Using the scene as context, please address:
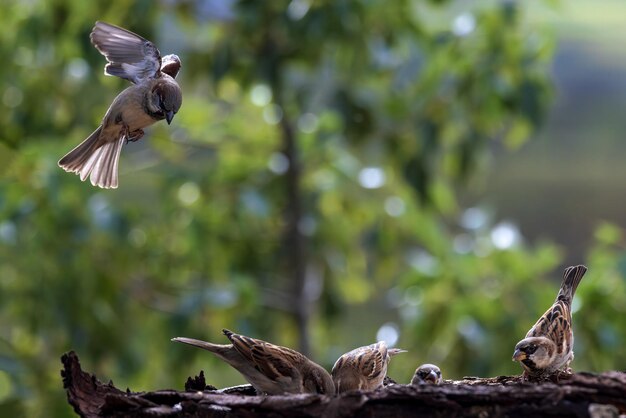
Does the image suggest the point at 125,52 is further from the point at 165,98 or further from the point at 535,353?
the point at 535,353

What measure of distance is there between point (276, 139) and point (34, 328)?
155cm

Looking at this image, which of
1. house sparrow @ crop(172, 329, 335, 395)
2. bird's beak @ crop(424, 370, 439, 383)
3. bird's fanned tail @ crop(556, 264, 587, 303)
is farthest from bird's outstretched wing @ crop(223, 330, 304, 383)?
bird's fanned tail @ crop(556, 264, 587, 303)

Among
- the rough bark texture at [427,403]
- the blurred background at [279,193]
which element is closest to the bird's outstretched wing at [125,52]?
the rough bark texture at [427,403]

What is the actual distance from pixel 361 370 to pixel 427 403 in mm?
997

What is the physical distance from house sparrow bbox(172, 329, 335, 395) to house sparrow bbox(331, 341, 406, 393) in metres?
0.13

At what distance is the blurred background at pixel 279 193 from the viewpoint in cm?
493

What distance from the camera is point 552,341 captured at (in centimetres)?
277

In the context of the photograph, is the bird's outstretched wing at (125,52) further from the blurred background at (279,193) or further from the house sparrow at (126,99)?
the blurred background at (279,193)

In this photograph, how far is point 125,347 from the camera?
5.29 meters

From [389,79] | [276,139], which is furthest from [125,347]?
[389,79]

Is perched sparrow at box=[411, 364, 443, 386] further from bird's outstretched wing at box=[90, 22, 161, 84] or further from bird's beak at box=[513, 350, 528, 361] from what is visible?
bird's outstretched wing at box=[90, 22, 161, 84]

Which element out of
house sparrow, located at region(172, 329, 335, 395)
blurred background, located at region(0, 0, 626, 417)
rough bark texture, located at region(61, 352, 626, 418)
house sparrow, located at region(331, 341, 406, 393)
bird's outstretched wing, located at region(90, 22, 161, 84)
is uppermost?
blurred background, located at region(0, 0, 626, 417)

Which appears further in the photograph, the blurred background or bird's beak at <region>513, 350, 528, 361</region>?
the blurred background

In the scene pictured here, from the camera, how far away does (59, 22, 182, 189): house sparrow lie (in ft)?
7.39
